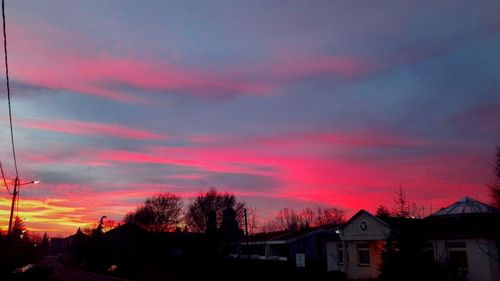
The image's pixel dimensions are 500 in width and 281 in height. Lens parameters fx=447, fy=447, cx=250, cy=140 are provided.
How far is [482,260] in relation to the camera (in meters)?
25.4

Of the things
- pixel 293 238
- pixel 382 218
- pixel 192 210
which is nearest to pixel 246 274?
pixel 382 218

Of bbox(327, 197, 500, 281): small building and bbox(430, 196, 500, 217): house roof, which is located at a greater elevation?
bbox(430, 196, 500, 217): house roof

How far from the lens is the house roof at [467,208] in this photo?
35.1 meters

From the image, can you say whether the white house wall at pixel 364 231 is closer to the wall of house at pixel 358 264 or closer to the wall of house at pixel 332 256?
the wall of house at pixel 358 264

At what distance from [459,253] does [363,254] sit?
9.37 m

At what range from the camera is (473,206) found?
35969mm

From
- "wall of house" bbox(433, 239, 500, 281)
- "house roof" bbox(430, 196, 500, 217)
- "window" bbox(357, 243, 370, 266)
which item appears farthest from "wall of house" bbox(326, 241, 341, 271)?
"wall of house" bbox(433, 239, 500, 281)

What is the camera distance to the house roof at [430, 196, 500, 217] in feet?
115

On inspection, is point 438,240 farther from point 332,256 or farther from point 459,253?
point 332,256

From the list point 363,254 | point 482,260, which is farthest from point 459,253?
point 363,254

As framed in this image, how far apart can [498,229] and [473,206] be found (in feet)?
42.9

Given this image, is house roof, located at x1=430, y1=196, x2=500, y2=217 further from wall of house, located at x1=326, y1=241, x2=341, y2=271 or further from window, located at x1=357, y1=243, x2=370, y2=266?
wall of house, located at x1=326, y1=241, x2=341, y2=271

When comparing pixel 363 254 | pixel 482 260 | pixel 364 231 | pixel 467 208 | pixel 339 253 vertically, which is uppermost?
pixel 467 208

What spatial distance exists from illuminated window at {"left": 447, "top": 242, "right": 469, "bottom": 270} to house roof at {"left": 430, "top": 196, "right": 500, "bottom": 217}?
8.43 metres
